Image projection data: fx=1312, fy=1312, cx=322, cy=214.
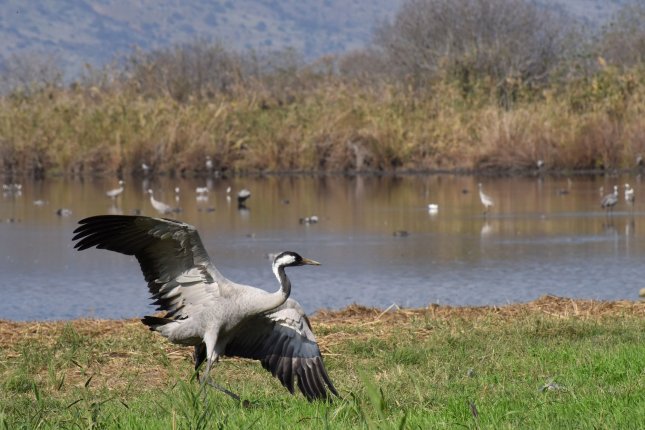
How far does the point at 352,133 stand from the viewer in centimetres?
3694

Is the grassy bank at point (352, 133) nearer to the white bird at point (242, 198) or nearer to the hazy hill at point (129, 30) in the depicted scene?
the white bird at point (242, 198)

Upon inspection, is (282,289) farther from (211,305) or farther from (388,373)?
(388,373)

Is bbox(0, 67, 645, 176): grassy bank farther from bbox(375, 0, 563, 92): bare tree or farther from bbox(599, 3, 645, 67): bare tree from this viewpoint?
bbox(599, 3, 645, 67): bare tree

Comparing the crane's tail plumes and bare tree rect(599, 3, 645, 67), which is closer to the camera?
the crane's tail plumes

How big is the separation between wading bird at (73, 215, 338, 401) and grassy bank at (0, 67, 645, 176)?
27.9 meters

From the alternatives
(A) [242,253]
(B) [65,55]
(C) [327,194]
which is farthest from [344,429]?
(B) [65,55]

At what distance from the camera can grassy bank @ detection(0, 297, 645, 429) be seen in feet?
20.6

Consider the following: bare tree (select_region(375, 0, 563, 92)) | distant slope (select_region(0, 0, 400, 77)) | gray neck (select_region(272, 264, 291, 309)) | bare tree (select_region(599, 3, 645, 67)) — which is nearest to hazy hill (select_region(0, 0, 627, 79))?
distant slope (select_region(0, 0, 400, 77))

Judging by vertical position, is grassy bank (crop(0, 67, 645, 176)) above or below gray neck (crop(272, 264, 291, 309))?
above

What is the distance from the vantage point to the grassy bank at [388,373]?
6273mm

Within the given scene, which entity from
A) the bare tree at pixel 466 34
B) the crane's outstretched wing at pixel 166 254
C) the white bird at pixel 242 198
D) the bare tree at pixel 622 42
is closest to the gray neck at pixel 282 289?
the crane's outstretched wing at pixel 166 254

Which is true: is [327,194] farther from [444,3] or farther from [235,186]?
[444,3]

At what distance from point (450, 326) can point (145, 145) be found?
93.9 ft

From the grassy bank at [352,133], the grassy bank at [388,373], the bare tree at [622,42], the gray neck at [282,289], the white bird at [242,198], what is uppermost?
the bare tree at [622,42]
